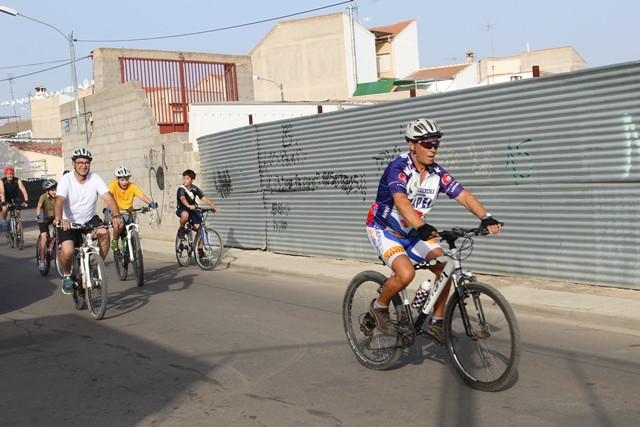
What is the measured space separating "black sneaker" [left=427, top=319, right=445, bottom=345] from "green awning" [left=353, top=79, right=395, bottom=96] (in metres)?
43.7

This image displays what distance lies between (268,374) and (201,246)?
8.12m

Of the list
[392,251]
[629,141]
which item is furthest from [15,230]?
[392,251]

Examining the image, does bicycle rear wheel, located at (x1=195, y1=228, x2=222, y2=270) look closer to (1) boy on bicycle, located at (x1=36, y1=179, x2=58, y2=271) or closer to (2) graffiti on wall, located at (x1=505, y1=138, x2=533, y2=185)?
(1) boy on bicycle, located at (x1=36, y1=179, x2=58, y2=271)

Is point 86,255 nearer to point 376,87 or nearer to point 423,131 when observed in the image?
point 423,131

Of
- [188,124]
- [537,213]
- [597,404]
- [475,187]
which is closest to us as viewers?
[597,404]

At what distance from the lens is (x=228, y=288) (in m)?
12.0

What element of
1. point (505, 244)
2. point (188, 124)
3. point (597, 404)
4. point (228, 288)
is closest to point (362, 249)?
point (228, 288)

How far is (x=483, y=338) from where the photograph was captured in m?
5.52

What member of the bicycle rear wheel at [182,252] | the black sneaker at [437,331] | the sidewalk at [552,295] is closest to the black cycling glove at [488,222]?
the black sneaker at [437,331]

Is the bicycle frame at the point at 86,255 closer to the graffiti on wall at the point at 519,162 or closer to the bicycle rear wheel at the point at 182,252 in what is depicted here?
the bicycle rear wheel at the point at 182,252

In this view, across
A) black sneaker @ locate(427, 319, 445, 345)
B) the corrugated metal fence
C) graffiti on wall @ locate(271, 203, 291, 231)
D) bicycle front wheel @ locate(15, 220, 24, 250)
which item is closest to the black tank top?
bicycle front wheel @ locate(15, 220, 24, 250)

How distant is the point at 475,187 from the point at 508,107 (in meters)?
1.23

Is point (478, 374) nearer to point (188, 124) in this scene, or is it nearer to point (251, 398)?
point (251, 398)

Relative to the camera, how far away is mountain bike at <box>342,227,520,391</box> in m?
5.41
